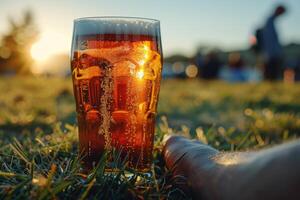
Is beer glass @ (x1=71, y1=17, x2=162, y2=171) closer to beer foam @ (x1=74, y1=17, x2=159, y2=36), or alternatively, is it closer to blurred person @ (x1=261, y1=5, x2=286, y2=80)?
beer foam @ (x1=74, y1=17, x2=159, y2=36)

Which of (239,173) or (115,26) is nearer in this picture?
(239,173)

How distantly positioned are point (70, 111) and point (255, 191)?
5510mm

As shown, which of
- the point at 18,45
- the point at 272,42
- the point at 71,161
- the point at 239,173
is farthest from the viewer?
the point at 18,45

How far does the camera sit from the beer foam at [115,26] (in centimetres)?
230

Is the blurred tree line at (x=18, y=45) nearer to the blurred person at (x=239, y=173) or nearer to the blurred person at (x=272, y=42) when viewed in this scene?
the blurred person at (x=272, y=42)

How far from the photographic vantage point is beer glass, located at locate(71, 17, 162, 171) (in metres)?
2.30

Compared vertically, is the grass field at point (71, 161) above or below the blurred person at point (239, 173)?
below

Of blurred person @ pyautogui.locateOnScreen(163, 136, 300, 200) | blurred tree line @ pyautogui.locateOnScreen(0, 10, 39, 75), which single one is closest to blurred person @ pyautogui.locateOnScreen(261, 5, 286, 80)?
blurred person @ pyautogui.locateOnScreen(163, 136, 300, 200)

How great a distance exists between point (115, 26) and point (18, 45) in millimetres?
58810

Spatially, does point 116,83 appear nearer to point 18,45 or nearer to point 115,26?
point 115,26

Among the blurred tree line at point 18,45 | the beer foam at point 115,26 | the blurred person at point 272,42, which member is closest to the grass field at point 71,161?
the beer foam at point 115,26

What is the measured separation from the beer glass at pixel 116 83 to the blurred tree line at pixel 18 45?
172ft

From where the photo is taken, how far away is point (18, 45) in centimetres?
5844

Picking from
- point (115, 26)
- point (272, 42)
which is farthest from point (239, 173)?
point (272, 42)
